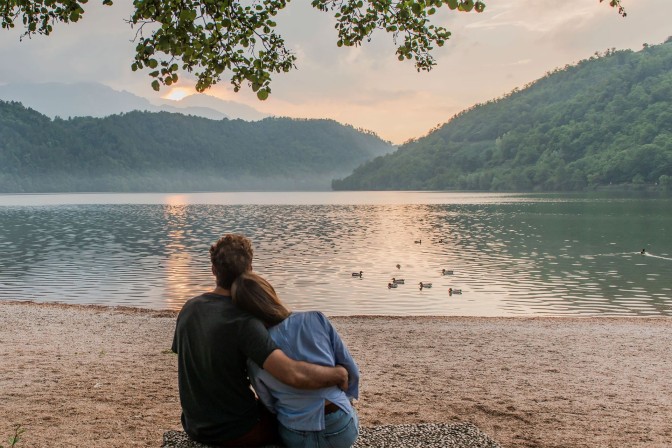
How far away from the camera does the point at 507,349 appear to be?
38.7 feet

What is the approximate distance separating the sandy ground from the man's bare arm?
10.0 feet

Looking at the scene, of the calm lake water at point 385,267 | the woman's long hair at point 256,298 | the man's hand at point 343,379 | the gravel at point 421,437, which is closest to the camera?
the woman's long hair at point 256,298

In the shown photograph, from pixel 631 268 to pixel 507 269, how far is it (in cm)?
511

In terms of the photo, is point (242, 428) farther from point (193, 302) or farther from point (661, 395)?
point (661, 395)

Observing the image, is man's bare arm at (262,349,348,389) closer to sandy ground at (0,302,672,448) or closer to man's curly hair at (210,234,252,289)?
man's curly hair at (210,234,252,289)

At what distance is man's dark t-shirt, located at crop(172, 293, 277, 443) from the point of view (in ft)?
13.7

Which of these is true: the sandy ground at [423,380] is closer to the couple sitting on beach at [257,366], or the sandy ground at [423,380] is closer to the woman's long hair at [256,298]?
the couple sitting on beach at [257,366]

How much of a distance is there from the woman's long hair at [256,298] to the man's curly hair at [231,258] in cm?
6

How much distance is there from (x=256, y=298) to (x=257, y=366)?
0.47m

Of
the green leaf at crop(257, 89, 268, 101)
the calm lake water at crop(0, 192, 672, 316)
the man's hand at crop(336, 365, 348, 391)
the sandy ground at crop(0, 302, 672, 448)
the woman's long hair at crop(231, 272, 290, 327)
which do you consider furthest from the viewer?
the calm lake water at crop(0, 192, 672, 316)

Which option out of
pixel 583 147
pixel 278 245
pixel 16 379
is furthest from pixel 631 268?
pixel 583 147

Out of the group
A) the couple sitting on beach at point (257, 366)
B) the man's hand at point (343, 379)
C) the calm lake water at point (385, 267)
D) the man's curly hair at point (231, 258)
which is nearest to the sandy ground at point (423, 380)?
the couple sitting on beach at point (257, 366)

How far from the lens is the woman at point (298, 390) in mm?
4141

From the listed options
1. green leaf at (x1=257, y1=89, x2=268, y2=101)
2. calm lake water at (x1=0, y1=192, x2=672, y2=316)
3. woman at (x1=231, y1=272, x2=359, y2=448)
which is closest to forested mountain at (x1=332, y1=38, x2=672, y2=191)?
calm lake water at (x1=0, y1=192, x2=672, y2=316)
